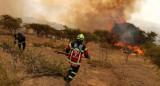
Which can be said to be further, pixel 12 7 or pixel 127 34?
pixel 12 7

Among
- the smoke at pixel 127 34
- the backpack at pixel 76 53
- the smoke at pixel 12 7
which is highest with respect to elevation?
the smoke at pixel 12 7

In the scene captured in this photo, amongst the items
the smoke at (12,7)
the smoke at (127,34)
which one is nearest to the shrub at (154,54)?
the smoke at (127,34)

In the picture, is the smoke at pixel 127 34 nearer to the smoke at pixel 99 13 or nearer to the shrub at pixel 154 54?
the smoke at pixel 99 13

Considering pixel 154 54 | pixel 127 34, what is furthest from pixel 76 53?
pixel 127 34

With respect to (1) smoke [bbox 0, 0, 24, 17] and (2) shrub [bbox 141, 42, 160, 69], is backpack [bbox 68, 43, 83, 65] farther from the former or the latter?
(1) smoke [bbox 0, 0, 24, 17]

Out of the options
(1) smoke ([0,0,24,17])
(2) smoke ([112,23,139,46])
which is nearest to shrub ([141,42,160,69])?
→ (2) smoke ([112,23,139,46])

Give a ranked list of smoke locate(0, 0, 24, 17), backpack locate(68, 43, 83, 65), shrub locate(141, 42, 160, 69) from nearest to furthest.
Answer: backpack locate(68, 43, 83, 65) → shrub locate(141, 42, 160, 69) → smoke locate(0, 0, 24, 17)

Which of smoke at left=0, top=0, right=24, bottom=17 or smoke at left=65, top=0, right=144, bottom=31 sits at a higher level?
smoke at left=0, top=0, right=24, bottom=17

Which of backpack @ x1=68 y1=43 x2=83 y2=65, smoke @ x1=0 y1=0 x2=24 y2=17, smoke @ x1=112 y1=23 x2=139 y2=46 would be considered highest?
smoke @ x1=0 y1=0 x2=24 y2=17

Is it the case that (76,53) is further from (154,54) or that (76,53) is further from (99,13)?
(99,13)

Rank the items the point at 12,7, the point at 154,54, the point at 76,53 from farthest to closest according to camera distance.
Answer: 1. the point at 12,7
2. the point at 154,54
3. the point at 76,53

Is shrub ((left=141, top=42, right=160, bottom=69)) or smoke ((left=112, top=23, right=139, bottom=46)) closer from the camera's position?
shrub ((left=141, top=42, right=160, bottom=69))

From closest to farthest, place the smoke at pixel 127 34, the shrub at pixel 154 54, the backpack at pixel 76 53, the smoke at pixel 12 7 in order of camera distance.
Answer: the backpack at pixel 76 53 → the shrub at pixel 154 54 → the smoke at pixel 127 34 → the smoke at pixel 12 7

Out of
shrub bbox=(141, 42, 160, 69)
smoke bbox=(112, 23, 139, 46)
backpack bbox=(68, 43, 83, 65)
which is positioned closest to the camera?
backpack bbox=(68, 43, 83, 65)
